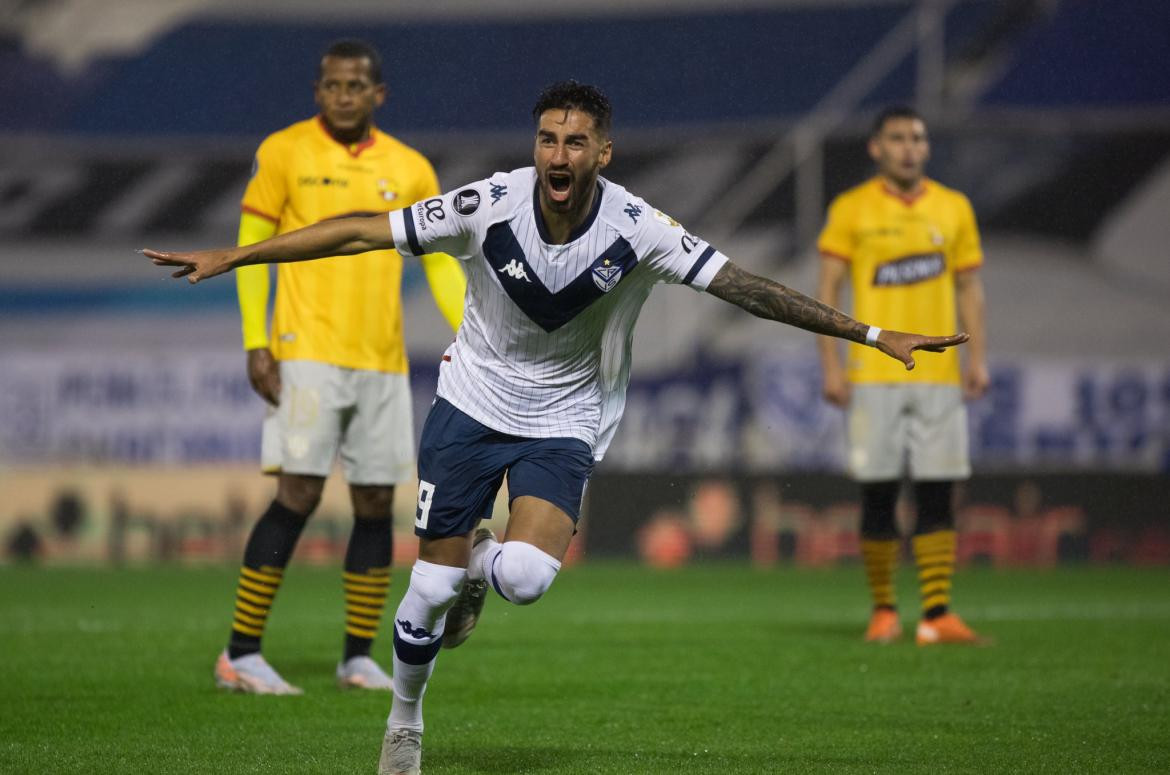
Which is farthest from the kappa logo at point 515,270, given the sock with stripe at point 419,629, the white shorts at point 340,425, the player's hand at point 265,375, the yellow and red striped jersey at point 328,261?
the player's hand at point 265,375

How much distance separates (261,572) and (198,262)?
2.33 m

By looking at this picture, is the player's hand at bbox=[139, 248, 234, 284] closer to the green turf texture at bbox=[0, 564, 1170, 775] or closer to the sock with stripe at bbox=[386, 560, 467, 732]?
the sock with stripe at bbox=[386, 560, 467, 732]

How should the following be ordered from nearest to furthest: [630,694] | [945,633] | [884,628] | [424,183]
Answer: [630,694] < [424,183] < [945,633] < [884,628]

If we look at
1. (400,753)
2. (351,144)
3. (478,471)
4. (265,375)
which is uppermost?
(351,144)

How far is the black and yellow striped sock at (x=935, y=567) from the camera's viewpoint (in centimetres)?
864

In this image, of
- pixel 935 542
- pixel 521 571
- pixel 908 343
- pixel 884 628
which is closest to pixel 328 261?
pixel 521 571

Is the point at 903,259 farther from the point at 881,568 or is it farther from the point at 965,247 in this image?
the point at 881,568

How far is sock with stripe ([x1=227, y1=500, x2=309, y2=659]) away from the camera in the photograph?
686 centimetres

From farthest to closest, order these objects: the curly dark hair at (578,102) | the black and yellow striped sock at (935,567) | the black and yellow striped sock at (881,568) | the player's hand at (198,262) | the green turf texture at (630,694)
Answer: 1. the black and yellow striped sock at (881,568)
2. the black and yellow striped sock at (935,567)
3. the green turf texture at (630,694)
4. the curly dark hair at (578,102)
5. the player's hand at (198,262)

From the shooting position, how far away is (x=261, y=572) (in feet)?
22.7

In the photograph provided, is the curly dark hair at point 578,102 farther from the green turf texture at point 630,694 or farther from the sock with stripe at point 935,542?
the sock with stripe at point 935,542

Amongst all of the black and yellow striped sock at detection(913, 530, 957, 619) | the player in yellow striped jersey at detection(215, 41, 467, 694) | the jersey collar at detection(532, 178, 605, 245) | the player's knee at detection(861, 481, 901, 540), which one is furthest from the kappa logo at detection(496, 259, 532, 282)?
the player's knee at detection(861, 481, 901, 540)

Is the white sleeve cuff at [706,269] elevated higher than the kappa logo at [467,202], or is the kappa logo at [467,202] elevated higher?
the kappa logo at [467,202]

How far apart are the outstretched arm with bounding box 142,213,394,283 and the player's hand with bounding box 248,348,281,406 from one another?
196 centimetres
